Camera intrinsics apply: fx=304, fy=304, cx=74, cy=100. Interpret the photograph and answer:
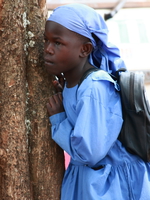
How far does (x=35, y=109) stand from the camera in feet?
6.43

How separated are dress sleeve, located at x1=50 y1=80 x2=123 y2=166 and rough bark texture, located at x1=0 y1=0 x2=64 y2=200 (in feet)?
0.75

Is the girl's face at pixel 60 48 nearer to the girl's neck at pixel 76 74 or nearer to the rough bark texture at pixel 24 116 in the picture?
the girl's neck at pixel 76 74

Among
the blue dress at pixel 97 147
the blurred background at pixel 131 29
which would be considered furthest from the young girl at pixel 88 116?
the blurred background at pixel 131 29

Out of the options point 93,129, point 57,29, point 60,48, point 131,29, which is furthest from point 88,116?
point 131,29

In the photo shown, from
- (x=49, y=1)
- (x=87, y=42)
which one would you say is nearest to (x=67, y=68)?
(x=87, y=42)

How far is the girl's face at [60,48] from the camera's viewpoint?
182 centimetres

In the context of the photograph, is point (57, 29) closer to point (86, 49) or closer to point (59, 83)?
point (86, 49)

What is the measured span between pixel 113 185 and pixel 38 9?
125 centimetres

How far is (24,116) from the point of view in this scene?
192 centimetres

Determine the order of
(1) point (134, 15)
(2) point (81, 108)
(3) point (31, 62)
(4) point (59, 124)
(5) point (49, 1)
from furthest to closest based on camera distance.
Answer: (1) point (134, 15) → (5) point (49, 1) → (3) point (31, 62) → (4) point (59, 124) → (2) point (81, 108)

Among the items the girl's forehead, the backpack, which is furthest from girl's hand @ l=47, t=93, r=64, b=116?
the girl's forehead

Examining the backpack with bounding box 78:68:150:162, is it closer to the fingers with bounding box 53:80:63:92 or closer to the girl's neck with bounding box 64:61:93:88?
the girl's neck with bounding box 64:61:93:88

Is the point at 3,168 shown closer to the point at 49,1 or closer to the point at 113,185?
the point at 113,185

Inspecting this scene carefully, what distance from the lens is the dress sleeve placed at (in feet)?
5.45
